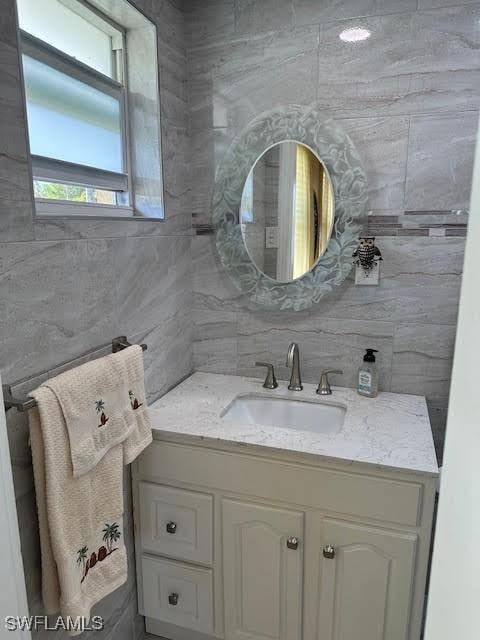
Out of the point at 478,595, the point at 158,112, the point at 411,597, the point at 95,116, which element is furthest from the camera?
the point at 158,112

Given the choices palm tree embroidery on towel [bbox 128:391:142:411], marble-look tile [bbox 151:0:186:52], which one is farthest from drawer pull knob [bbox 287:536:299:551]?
marble-look tile [bbox 151:0:186:52]

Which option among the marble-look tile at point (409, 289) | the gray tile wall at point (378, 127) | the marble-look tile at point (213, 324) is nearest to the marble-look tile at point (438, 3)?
the gray tile wall at point (378, 127)

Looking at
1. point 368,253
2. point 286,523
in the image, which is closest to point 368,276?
point 368,253

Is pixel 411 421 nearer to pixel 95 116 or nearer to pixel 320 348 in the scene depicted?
Result: pixel 320 348

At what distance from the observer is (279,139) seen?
1717 mm

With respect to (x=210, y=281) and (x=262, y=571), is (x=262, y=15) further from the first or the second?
(x=262, y=571)

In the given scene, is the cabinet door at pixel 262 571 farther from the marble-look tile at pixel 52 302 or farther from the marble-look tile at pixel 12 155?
the marble-look tile at pixel 12 155

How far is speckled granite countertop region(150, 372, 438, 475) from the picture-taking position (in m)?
1.32

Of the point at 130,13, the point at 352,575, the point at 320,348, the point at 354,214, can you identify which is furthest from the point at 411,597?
the point at 130,13

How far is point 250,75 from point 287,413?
1.27 m

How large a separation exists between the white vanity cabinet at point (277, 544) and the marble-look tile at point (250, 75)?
4.05 ft

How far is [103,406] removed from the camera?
1231mm

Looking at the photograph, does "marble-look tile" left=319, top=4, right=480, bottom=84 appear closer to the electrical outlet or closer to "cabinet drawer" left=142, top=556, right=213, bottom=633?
the electrical outlet

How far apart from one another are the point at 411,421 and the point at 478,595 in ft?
3.82
